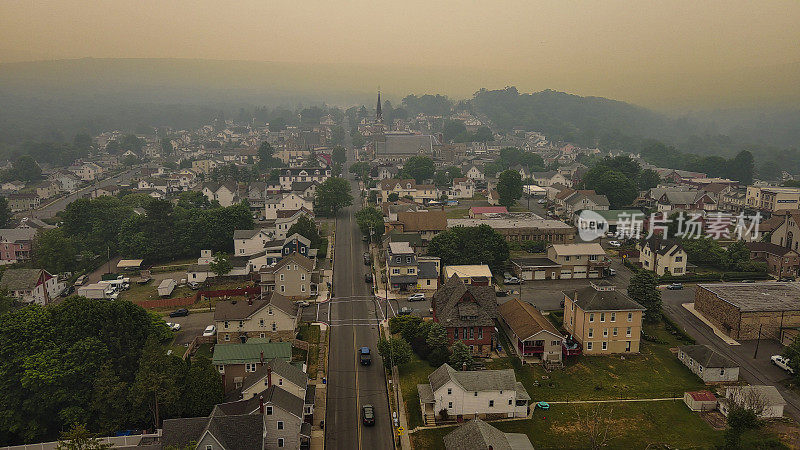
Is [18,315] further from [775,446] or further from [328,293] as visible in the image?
[775,446]

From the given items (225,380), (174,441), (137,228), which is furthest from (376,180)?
(174,441)

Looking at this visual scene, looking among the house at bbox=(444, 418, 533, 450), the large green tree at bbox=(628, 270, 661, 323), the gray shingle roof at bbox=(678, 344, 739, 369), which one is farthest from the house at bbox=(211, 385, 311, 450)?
the large green tree at bbox=(628, 270, 661, 323)

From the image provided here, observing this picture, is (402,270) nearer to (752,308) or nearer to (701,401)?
(701,401)

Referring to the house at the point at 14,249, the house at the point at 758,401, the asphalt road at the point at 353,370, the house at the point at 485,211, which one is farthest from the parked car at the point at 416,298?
the house at the point at 14,249

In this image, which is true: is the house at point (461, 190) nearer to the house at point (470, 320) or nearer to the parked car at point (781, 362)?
the house at point (470, 320)

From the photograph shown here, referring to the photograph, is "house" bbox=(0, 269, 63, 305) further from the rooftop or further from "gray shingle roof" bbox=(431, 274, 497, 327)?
the rooftop
